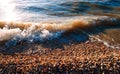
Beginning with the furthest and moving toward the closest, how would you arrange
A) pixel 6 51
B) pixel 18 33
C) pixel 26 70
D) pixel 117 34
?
pixel 117 34
pixel 18 33
pixel 6 51
pixel 26 70

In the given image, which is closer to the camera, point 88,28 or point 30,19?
point 88,28

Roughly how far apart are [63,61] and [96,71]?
0.87 meters

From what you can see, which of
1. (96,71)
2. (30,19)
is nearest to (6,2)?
(30,19)

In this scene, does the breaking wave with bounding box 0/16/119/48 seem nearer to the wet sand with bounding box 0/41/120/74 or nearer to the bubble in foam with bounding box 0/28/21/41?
the bubble in foam with bounding box 0/28/21/41

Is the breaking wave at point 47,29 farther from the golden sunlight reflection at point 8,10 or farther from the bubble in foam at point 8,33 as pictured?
the golden sunlight reflection at point 8,10

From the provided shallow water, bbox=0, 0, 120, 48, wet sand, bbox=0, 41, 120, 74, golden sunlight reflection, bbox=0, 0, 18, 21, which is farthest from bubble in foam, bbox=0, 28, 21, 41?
golden sunlight reflection, bbox=0, 0, 18, 21

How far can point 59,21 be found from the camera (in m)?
10.8

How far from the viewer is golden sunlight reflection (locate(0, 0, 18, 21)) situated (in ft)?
36.2

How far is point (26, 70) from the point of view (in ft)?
22.1

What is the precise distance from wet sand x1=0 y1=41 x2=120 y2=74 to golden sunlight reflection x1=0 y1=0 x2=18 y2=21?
3022 mm

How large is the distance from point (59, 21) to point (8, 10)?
2.91m

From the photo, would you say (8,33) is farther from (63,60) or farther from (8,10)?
(8,10)

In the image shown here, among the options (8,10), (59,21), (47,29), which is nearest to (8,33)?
(47,29)

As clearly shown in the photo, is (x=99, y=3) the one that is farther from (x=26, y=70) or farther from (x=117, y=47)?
(x=26, y=70)
